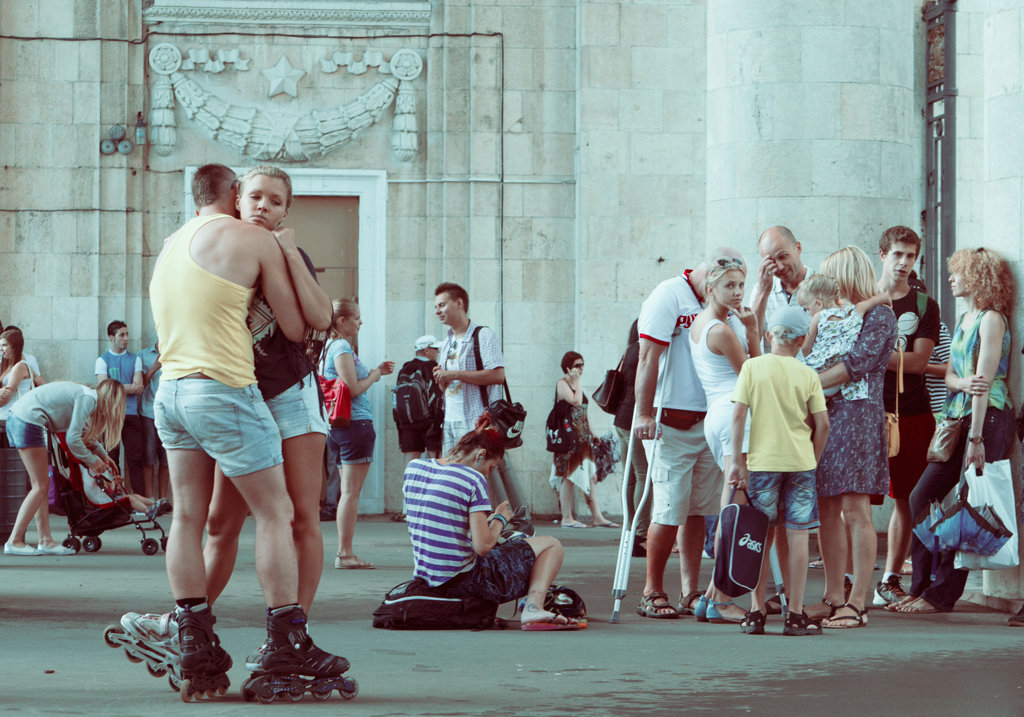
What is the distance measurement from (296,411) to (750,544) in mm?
2489

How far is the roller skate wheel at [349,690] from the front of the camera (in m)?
5.70

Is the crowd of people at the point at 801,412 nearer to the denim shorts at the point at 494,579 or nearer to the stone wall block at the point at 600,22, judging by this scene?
the denim shorts at the point at 494,579

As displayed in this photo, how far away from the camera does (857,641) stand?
24.2ft

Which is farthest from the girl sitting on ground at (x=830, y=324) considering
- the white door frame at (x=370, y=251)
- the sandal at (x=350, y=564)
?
the white door frame at (x=370, y=251)

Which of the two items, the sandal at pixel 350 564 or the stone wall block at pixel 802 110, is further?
the stone wall block at pixel 802 110

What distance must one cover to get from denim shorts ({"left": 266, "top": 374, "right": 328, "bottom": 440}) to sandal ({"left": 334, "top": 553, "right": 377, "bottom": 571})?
4969 millimetres

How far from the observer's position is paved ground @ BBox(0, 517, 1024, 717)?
569 cm

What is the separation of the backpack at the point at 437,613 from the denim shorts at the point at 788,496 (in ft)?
4.28

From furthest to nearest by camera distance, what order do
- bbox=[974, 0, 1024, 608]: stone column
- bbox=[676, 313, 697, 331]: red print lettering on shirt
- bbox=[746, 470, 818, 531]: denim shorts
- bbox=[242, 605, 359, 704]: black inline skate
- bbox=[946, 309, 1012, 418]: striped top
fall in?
bbox=[974, 0, 1024, 608]: stone column < bbox=[946, 309, 1012, 418]: striped top < bbox=[676, 313, 697, 331]: red print lettering on shirt < bbox=[746, 470, 818, 531]: denim shorts < bbox=[242, 605, 359, 704]: black inline skate

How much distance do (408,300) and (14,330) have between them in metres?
4.53

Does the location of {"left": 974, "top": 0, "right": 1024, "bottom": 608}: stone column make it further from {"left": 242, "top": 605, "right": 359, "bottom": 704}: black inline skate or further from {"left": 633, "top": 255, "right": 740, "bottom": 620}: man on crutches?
{"left": 242, "top": 605, "right": 359, "bottom": 704}: black inline skate

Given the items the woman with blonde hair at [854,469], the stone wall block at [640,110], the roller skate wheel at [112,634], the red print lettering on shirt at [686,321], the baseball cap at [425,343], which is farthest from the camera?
the stone wall block at [640,110]

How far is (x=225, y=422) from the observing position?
5.64m

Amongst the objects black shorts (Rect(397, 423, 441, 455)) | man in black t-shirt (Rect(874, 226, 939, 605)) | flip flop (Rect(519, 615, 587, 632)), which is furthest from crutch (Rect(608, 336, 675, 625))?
black shorts (Rect(397, 423, 441, 455))
